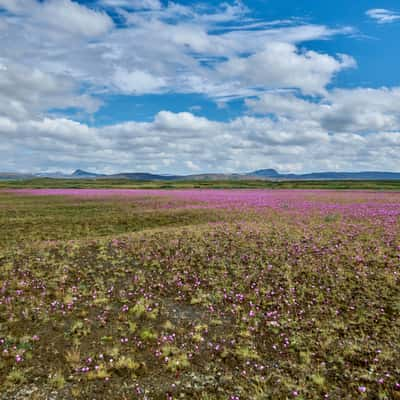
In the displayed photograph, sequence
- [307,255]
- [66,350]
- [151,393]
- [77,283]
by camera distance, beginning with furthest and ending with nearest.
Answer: [307,255], [77,283], [66,350], [151,393]

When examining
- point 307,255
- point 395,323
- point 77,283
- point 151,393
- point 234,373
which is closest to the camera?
point 151,393

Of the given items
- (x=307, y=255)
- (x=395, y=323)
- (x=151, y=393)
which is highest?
(x=307, y=255)

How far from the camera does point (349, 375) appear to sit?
7.55 metres

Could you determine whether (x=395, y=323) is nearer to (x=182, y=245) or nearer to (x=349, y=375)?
(x=349, y=375)

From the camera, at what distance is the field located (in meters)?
7.45

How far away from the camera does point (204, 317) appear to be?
10781mm

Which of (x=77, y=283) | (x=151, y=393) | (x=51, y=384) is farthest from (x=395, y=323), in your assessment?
(x=77, y=283)

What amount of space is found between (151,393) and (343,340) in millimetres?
6439

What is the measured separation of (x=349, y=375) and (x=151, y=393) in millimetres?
5528

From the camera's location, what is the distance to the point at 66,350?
879 centimetres

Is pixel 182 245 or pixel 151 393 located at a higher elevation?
pixel 182 245

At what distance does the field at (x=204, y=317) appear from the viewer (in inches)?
293

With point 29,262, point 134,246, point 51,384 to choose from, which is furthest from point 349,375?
point 29,262

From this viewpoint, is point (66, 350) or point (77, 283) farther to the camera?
point (77, 283)
